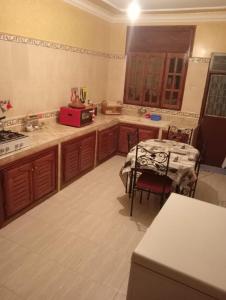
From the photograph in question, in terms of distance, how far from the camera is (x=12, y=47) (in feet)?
8.91

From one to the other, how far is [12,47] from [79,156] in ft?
5.21

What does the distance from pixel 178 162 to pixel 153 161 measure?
0.27 metres

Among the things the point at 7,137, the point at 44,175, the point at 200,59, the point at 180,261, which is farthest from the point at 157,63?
the point at 180,261

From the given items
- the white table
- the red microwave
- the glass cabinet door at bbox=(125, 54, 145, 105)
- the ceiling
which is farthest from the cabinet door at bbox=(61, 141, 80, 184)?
the white table

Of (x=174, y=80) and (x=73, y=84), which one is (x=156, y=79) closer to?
(x=174, y=80)

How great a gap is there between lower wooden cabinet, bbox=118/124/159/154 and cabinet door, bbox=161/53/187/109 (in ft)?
2.11

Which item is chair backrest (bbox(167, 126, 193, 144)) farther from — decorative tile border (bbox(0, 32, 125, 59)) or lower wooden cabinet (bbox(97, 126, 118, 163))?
decorative tile border (bbox(0, 32, 125, 59))

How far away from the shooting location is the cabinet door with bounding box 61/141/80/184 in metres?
3.13

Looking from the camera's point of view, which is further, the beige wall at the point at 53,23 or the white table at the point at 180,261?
the beige wall at the point at 53,23

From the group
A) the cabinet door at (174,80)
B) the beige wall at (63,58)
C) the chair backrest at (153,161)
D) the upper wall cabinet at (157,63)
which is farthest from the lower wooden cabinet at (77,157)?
the cabinet door at (174,80)

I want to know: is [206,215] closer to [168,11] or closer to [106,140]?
[106,140]

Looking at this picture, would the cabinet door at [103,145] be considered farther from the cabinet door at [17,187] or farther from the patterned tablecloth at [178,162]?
the cabinet door at [17,187]

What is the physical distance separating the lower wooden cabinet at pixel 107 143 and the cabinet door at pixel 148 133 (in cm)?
48

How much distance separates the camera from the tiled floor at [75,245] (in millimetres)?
1842
